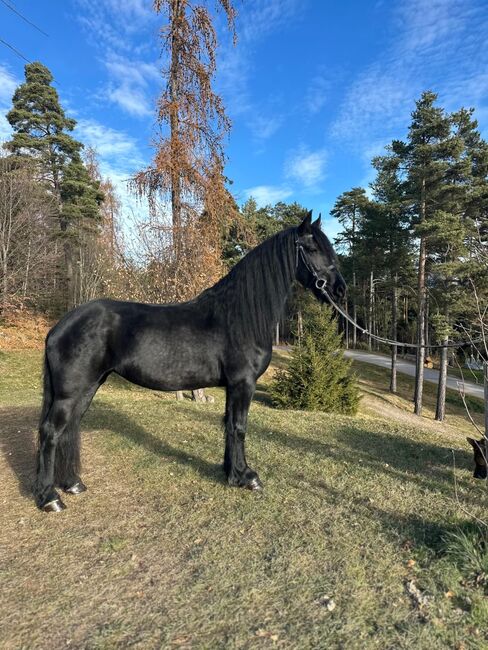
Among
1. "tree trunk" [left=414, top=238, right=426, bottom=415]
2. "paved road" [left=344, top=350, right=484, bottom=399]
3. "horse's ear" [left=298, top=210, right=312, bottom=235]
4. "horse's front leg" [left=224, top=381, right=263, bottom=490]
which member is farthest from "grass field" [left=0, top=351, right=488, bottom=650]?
"paved road" [left=344, top=350, right=484, bottom=399]

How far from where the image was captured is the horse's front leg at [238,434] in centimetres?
356

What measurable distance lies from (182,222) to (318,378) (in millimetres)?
5896

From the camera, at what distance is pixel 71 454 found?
366 cm

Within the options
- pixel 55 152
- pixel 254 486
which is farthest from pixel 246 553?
pixel 55 152

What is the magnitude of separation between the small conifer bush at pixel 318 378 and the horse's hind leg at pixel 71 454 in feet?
29.5

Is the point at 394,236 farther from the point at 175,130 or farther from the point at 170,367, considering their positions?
the point at 170,367

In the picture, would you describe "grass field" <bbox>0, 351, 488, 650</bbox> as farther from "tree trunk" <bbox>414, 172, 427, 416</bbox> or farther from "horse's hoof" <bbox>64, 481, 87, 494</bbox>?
"tree trunk" <bbox>414, 172, 427, 416</bbox>

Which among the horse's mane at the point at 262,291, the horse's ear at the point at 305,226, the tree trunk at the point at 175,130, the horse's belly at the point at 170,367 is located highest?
the tree trunk at the point at 175,130

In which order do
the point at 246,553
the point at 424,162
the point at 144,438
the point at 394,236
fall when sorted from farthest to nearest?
the point at 394,236, the point at 424,162, the point at 144,438, the point at 246,553

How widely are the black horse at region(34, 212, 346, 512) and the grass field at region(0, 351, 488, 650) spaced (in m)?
0.48

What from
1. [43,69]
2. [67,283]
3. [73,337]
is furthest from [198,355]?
[43,69]

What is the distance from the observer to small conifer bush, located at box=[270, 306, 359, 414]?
12.0 m

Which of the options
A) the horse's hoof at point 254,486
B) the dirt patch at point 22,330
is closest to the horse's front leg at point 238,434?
the horse's hoof at point 254,486

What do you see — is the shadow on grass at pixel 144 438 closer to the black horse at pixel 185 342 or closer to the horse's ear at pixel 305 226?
the black horse at pixel 185 342
